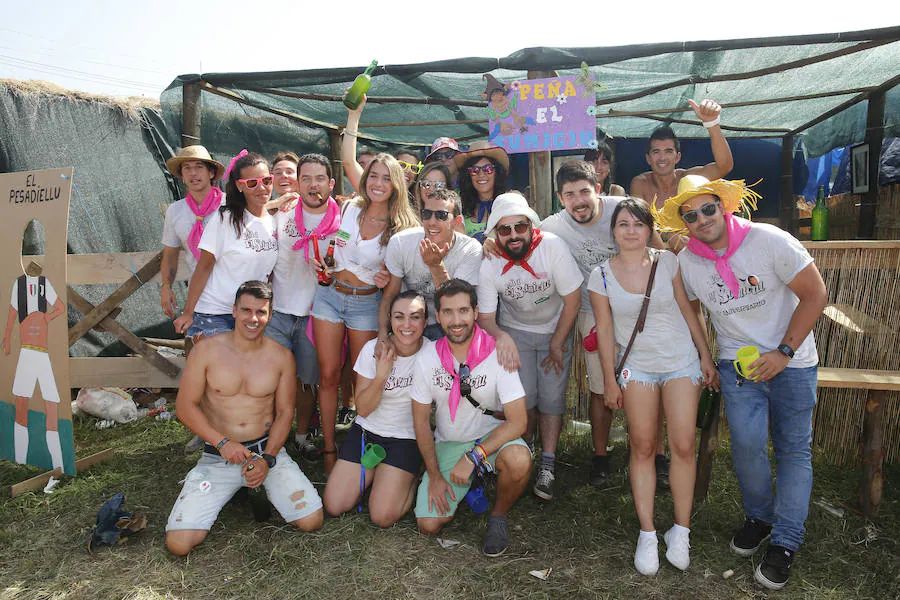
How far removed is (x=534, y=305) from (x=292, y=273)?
170 cm

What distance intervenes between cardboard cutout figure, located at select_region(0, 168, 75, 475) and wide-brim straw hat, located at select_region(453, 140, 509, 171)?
2834 mm

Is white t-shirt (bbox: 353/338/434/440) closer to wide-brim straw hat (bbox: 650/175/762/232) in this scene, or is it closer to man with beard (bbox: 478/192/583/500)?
man with beard (bbox: 478/192/583/500)

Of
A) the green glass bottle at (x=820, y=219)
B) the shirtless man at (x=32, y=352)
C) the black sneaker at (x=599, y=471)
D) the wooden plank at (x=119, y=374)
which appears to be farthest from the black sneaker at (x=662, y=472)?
the green glass bottle at (x=820, y=219)

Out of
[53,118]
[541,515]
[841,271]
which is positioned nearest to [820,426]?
[841,271]

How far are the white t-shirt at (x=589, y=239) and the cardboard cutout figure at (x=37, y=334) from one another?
345cm

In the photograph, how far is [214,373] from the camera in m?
3.34

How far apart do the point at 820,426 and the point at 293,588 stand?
372 centimetres

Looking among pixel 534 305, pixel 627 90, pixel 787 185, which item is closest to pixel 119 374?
pixel 534 305

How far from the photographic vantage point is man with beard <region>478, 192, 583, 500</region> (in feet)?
10.9

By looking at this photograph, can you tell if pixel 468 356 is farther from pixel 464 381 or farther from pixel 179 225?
pixel 179 225

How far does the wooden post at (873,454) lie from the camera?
3264 millimetres

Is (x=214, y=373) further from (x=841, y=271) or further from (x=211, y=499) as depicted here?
(x=841, y=271)

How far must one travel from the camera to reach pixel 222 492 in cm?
329

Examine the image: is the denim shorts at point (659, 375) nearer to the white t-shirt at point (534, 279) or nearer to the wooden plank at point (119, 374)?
the white t-shirt at point (534, 279)
